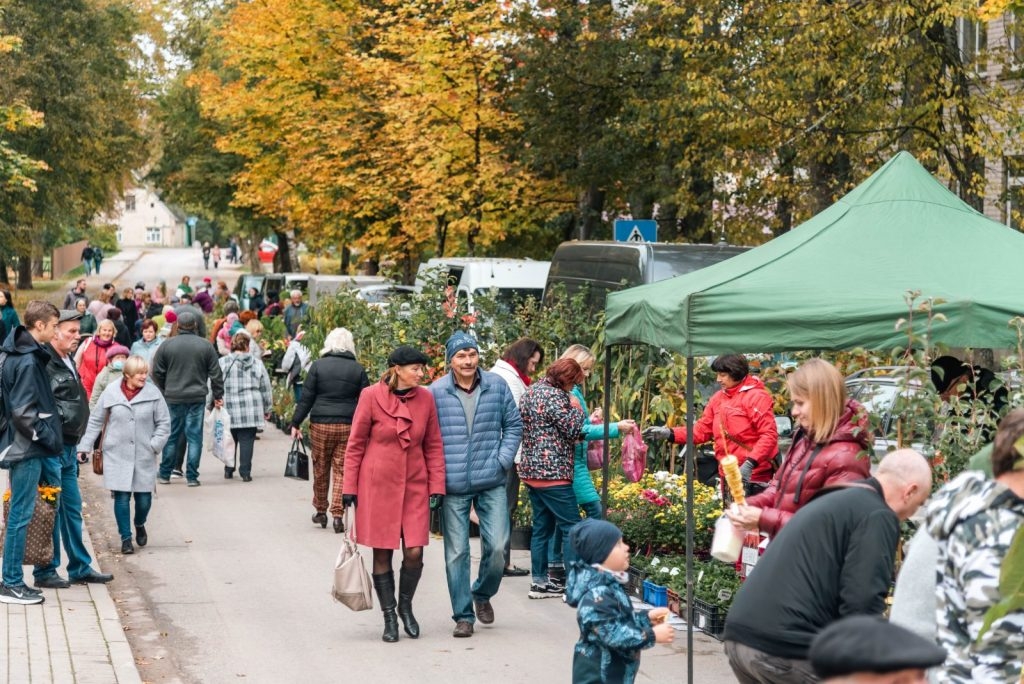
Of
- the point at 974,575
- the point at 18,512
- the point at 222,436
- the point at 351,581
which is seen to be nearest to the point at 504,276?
the point at 222,436

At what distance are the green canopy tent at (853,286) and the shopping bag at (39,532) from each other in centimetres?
389

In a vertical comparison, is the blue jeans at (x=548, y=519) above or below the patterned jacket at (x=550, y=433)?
below

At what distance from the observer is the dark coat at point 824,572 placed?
15.1 ft

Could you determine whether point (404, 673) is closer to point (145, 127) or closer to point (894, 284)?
point (894, 284)

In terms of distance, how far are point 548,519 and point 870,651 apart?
24.2 feet

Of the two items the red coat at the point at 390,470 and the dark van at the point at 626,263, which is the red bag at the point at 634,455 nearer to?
the red coat at the point at 390,470

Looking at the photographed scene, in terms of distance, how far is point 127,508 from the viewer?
38.5 ft

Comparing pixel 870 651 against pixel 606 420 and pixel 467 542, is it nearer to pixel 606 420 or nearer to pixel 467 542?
pixel 467 542

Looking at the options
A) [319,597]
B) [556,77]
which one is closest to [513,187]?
[556,77]

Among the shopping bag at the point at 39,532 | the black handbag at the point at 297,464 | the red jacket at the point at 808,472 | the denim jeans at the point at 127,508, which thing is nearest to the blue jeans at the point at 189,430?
the black handbag at the point at 297,464

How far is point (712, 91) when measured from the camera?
20203 millimetres

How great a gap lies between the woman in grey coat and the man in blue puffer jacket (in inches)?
132

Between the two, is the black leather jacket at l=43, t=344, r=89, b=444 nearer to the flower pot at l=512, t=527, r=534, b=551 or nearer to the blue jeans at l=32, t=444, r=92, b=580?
the blue jeans at l=32, t=444, r=92, b=580

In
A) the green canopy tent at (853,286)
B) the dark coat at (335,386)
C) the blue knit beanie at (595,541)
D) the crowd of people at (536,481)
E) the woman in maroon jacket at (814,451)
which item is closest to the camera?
the crowd of people at (536,481)
